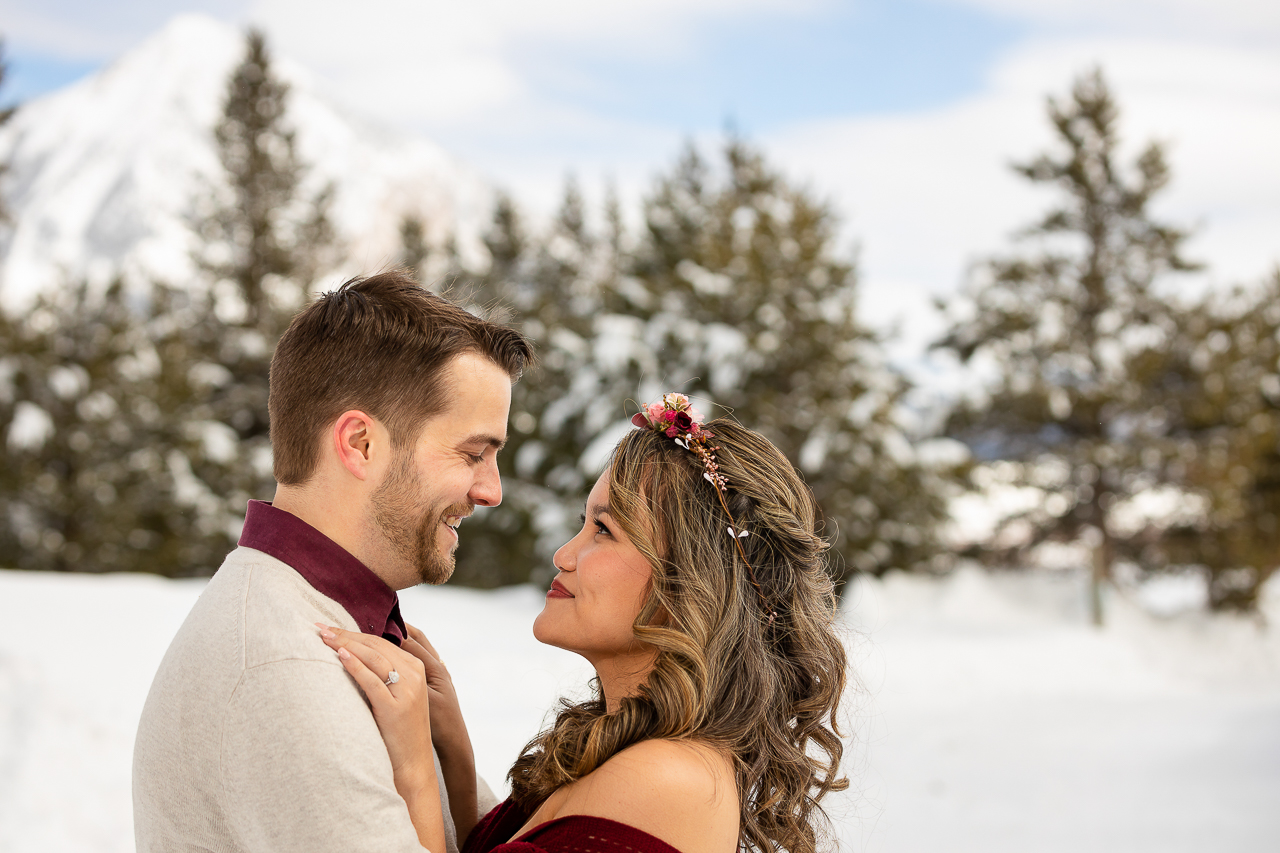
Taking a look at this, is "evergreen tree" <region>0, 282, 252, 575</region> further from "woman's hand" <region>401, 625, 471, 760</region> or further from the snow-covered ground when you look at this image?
"woman's hand" <region>401, 625, 471, 760</region>

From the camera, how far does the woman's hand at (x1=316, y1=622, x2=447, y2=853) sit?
1.90 metres

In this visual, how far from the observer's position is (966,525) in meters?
22.3

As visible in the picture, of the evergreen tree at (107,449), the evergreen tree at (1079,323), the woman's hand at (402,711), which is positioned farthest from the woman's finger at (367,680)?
the evergreen tree at (1079,323)

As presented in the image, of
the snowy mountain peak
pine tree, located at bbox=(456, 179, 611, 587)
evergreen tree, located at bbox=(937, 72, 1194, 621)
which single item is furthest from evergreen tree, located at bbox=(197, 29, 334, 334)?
the snowy mountain peak

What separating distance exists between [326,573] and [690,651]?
84 centimetres

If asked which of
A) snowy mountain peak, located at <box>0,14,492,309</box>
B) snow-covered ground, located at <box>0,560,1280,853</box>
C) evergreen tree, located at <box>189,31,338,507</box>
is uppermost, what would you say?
snowy mountain peak, located at <box>0,14,492,309</box>

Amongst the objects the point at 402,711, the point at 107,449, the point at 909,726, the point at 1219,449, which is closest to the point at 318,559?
the point at 402,711

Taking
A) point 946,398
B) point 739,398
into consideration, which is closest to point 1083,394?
point 946,398

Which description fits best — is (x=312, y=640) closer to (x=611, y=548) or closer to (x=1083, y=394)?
(x=611, y=548)

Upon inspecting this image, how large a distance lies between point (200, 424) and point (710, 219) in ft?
32.0

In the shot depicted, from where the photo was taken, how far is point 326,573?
2043 millimetres

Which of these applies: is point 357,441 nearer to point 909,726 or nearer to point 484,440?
point 484,440

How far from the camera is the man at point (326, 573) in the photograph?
1.74 metres

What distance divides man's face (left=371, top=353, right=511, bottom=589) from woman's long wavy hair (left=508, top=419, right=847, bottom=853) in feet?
1.57
